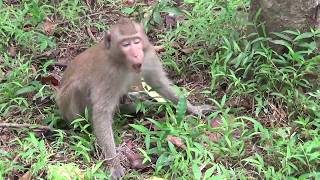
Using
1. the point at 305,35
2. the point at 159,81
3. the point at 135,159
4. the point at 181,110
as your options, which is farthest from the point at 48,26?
the point at 305,35

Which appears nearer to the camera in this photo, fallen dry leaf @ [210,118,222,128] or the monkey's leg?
the monkey's leg

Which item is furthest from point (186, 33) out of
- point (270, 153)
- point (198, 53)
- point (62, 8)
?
point (270, 153)

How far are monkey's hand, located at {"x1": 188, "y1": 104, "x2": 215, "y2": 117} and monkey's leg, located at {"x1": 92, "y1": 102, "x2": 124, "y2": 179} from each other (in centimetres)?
91

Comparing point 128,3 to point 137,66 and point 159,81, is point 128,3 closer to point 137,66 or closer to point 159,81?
point 159,81

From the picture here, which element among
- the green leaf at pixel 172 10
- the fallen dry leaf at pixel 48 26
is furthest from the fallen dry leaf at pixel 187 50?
the fallen dry leaf at pixel 48 26

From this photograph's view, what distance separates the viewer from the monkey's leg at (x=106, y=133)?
5633 mm

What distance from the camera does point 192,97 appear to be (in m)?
6.80

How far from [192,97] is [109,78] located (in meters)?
1.17

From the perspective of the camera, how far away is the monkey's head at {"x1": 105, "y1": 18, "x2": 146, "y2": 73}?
18.8 ft

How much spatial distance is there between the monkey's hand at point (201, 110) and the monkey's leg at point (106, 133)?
909 millimetres

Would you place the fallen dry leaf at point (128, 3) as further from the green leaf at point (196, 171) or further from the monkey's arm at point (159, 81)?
the green leaf at point (196, 171)

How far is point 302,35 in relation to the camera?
21.0ft

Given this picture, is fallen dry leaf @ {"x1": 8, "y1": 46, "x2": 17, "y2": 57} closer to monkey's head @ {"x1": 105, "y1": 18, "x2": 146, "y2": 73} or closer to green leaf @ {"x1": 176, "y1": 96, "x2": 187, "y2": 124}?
monkey's head @ {"x1": 105, "y1": 18, "x2": 146, "y2": 73}

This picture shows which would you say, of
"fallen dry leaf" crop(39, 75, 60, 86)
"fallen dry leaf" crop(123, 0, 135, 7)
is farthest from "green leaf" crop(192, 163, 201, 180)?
"fallen dry leaf" crop(123, 0, 135, 7)
